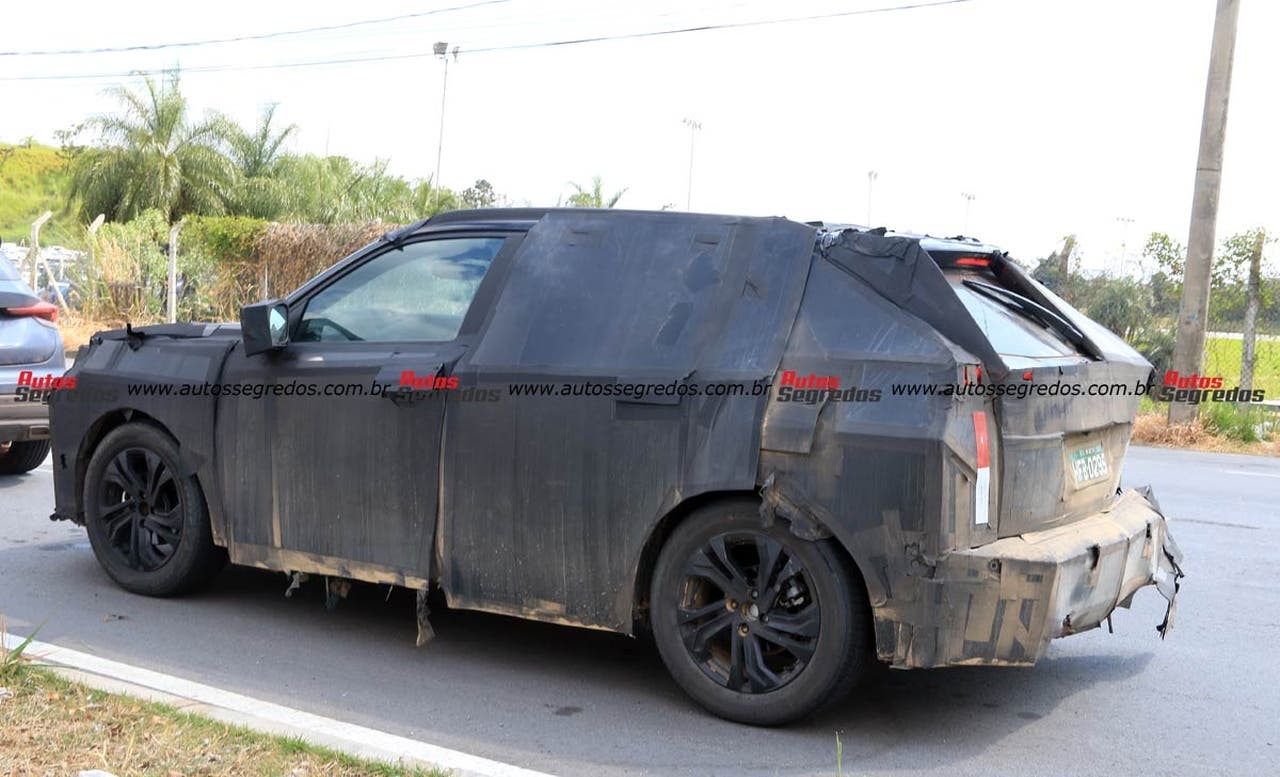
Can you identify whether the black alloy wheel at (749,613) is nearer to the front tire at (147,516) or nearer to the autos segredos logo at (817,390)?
the autos segredos logo at (817,390)

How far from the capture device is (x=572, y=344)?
488cm

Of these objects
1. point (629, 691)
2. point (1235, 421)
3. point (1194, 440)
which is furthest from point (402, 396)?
point (1235, 421)

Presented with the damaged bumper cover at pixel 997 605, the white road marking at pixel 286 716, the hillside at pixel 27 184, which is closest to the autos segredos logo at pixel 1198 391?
the damaged bumper cover at pixel 997 605

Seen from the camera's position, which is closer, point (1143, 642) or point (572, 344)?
point (572, 344)

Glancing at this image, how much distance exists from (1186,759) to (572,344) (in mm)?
2654

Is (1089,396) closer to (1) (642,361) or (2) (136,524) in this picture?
(1) (642,361)

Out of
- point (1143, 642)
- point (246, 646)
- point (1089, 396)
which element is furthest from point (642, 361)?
point (1143, 642)

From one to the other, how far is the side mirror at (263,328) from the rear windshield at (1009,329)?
9.34 ft

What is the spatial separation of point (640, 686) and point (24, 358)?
5.98m

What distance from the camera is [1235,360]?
19703 mm

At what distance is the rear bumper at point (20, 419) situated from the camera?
8703 millimetres

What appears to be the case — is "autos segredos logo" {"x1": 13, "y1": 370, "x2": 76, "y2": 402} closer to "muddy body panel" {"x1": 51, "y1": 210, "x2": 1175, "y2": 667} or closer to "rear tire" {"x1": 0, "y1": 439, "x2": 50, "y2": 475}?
"rear tire" {"x1": 0, "y1": 439, "x2": 50, "y2": 475}

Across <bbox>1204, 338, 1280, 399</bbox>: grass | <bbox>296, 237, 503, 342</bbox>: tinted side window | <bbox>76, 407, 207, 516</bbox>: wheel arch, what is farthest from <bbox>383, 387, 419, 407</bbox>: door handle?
<bbox>1204, 338, 1280, 399</bbox>: grass

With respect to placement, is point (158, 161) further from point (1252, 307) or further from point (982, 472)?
point (982, 472)
